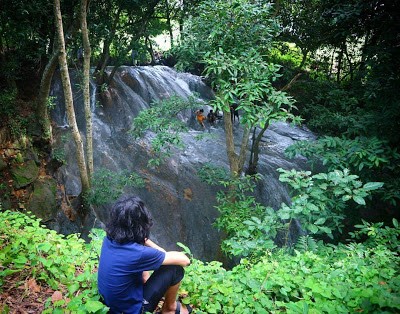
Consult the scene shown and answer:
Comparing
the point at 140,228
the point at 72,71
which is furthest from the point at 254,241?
the point at 72,71

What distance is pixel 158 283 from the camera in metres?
2.74

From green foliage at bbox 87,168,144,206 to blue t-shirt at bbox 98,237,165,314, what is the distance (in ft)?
18.1

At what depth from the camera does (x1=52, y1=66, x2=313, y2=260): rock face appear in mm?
9477

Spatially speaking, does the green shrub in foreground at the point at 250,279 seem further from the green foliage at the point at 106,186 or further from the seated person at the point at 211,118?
the seated person at the point at 211,118

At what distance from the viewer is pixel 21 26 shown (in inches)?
330

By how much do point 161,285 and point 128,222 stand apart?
73 cm

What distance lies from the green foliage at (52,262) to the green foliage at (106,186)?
158 inches

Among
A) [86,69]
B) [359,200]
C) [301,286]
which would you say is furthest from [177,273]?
[86,69]

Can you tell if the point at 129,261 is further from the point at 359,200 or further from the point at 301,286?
the point at 359,200

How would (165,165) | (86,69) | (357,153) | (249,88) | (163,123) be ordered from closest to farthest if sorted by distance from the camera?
(249,88)
(357,153)
(163,123)
(86,69)
(165,165)

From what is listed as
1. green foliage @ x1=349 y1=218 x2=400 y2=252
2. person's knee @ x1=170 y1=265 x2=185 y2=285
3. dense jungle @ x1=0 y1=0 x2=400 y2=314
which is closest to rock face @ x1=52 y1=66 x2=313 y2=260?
dense jungle @ x1=0 y1=0 x2=400 y2=314

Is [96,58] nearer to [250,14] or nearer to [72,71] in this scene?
[72,71]

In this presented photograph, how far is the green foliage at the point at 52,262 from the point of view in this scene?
2852 millimetres

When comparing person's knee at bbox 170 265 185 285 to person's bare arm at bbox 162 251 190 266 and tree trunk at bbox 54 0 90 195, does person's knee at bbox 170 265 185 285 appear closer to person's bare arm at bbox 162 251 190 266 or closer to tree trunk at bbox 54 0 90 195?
person's bare arm at bbox 162 251 190 266
